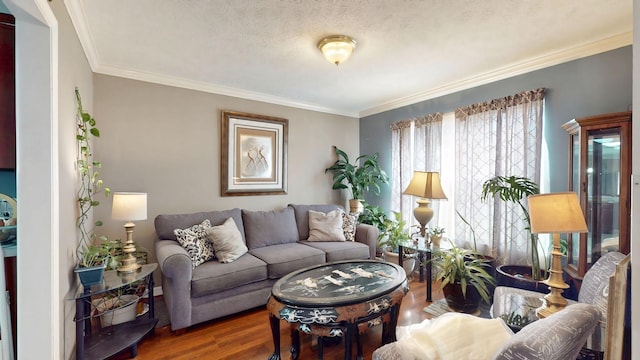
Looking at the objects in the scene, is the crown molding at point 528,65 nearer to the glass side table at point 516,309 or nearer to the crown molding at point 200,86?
the crown molding at point 200,86

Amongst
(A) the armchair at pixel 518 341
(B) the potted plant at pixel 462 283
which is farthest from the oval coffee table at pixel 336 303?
(B) the potted plant at pixel 462 283

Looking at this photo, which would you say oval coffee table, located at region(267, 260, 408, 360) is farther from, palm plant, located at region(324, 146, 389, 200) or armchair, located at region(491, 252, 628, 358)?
palm plant, located at region(324, 146, 389, 200)

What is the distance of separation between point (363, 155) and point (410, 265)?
6.59 ft

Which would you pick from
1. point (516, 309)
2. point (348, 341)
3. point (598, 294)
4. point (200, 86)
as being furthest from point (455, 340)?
point (200, 86)

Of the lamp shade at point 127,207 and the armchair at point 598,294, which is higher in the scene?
the lamp shade at point 127,207

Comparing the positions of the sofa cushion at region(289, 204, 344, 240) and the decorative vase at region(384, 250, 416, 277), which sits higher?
the sofa cushion at region(289, 204, 344, 240)

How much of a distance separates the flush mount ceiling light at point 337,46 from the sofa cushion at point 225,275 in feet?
6.88

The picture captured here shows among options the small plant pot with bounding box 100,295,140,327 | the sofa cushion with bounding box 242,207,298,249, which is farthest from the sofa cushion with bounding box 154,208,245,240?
the small plant pot with bounding box 100,295,140,327

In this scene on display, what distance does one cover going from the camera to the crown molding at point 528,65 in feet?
7.76

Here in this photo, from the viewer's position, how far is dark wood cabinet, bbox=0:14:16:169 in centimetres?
154

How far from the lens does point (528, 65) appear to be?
113 inches

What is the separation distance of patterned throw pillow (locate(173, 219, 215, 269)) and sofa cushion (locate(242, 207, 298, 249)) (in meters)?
0.58

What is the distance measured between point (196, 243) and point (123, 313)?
0.78 metres

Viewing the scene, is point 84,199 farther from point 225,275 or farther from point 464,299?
point 464,299
